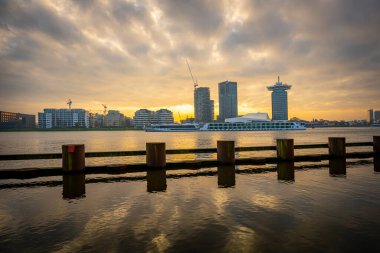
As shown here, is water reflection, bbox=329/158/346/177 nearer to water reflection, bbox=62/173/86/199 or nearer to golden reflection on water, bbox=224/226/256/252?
golden reflection on water, bbox=224/226/256/252

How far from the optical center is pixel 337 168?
14914mm

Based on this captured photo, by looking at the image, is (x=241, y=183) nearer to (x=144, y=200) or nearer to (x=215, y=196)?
(x=215, y=196)

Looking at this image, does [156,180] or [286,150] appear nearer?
[156,180]

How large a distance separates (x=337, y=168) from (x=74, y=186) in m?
13.6

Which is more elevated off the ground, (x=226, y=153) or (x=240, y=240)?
(x=226, y=153)

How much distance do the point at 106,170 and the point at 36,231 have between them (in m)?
8.05

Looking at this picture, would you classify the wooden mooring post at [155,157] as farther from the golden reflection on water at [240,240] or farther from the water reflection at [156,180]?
the golden reflection on water at [240,240]

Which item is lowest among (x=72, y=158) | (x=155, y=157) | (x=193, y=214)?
(x=193, y=214)

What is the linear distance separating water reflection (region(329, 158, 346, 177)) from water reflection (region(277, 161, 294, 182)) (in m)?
2.00

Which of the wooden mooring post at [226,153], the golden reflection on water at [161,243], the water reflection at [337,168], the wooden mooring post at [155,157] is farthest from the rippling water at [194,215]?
the wooden mooring post at [226,153]

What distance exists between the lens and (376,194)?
362 inches

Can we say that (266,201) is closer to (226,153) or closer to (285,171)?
(285,171)

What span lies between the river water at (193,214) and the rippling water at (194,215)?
0.8 inches

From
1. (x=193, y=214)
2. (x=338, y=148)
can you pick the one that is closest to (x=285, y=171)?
(x=338, y=148)
